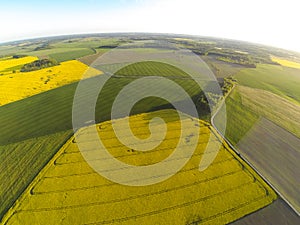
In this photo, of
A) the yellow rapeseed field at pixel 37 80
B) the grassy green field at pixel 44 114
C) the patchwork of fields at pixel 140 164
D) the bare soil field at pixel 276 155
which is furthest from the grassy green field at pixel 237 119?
the yellow rapeseed field at pixel 37 80

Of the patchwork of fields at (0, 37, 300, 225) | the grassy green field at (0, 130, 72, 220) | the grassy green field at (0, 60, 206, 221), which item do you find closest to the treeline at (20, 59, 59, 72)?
the grassy green field at (0, 60, 206, 221)

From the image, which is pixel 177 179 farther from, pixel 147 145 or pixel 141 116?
pixel 141 116

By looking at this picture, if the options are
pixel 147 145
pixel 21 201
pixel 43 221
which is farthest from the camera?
pixel 147 145

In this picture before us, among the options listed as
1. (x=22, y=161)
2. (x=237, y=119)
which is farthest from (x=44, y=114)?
(x=237, y=119)

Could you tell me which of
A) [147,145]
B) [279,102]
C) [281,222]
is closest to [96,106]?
[147,145]

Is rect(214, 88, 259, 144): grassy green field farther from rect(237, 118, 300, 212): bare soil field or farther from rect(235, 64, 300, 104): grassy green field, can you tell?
rect(235, 64, 300, 104): grassy green field
